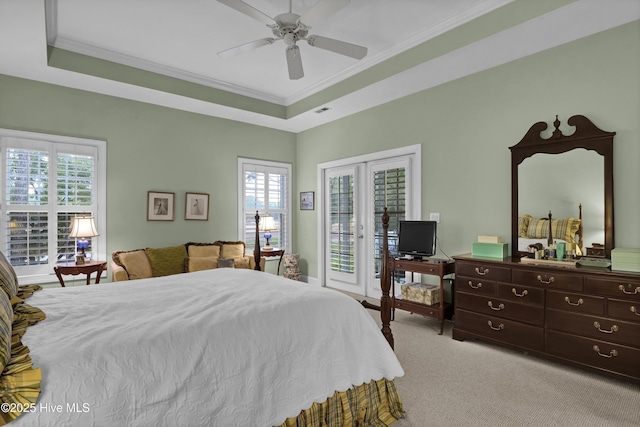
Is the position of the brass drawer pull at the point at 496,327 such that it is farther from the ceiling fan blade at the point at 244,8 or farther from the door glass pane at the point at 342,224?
the ceiling fan blade at the point at 244,8

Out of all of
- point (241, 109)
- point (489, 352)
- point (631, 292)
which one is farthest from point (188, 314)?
point (241, 109)

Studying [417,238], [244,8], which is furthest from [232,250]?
[244,8]

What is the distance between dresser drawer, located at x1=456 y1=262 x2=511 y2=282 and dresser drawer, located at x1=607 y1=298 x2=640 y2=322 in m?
0.71

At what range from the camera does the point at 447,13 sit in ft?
10.3

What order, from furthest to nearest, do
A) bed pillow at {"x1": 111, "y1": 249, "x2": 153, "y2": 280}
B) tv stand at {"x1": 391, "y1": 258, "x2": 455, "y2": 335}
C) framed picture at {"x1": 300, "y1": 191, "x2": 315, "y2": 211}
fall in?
framed picture at {"x1": 300, "y1": 191, "x2": 315, "y2": 211} < bed pillow at {"x1": 111, "y1": 249, "x2": 153, "y2": 280} < tv stand at {"x1": 391, "y1": 258, "x2": 455, "y2": 335}

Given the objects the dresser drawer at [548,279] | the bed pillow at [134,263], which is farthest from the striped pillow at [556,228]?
the bed pillow at [134,263]

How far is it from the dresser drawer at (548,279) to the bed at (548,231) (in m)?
0.43

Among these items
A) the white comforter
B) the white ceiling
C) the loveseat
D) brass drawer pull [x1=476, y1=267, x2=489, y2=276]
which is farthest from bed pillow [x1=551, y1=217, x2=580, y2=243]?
the loveseat

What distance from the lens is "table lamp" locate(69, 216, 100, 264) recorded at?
3.85 m

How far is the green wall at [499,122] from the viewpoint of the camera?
9.35 feet

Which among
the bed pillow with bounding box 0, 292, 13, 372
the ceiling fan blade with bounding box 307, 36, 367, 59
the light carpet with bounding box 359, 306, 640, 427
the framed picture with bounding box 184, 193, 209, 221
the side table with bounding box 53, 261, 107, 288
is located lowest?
the light carpet with bounding box 359, 306, 640, 427

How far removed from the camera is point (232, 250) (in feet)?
16.8

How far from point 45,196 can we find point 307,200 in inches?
A: 143

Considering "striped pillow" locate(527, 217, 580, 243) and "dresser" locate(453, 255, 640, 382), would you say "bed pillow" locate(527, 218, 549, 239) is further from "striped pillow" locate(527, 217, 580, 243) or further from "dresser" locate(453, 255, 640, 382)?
"dresser" locate(453, 255, 640, 382)
